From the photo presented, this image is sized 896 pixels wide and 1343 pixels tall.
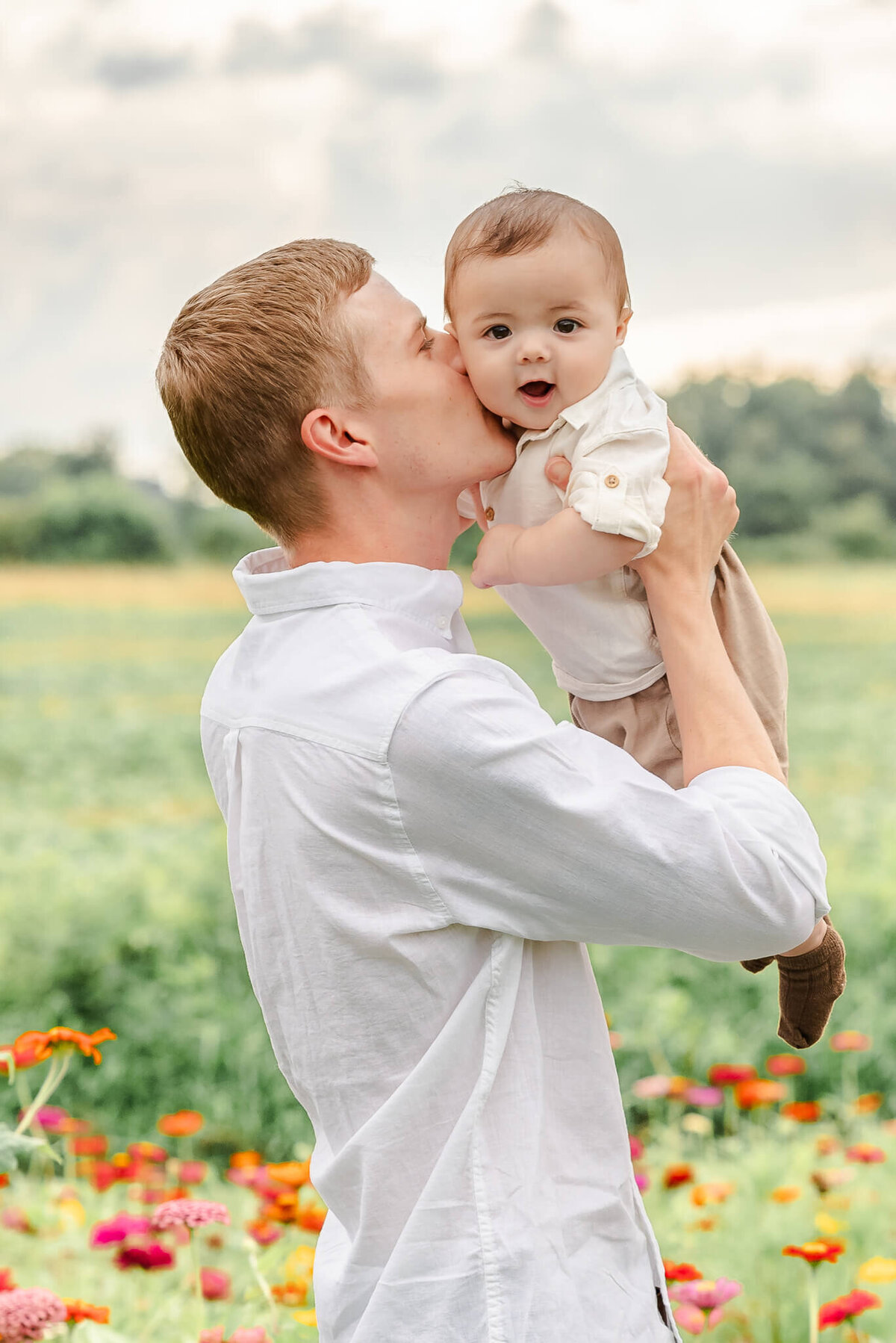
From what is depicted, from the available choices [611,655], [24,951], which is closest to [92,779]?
[24,951]

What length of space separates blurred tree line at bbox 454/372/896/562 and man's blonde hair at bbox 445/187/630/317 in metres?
14.8

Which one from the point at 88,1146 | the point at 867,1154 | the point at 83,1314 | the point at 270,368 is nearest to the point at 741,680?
the point at 270,368

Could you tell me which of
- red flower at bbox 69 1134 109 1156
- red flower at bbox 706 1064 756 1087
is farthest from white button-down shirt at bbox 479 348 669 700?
red flower at bbox 69 1134 109 1156

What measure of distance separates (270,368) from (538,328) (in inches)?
12.9

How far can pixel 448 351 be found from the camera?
1491 mm

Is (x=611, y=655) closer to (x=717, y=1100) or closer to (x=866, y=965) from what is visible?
(x=717, y=1100)

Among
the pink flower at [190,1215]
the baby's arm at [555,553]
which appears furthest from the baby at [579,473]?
the pink flower at [190,1215]

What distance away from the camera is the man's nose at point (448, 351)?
1472mm

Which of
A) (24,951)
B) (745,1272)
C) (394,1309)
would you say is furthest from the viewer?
(24,951)

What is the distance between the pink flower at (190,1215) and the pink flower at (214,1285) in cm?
39

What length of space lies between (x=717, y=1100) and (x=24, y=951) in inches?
101

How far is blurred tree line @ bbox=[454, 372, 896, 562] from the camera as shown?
1652 cm

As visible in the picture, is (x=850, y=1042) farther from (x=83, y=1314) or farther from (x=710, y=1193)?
(x=83, y=1314)

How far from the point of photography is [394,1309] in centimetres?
121
